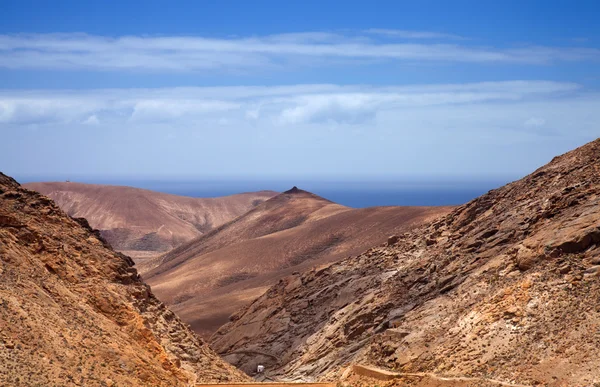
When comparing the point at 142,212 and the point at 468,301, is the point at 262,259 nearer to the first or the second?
the point at 468,301

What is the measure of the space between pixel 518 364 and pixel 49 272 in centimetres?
1391

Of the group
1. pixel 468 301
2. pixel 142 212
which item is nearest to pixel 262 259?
pixel 468 301

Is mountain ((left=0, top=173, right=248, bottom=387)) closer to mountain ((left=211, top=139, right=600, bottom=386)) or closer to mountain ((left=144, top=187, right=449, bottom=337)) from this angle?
mountain ((left=211, top=139, right=600, bottom=386))

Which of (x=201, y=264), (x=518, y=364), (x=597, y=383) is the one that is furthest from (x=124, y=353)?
(x=201, y=264)

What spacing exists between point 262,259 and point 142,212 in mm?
67625

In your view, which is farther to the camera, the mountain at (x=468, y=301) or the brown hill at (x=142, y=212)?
the brown hill at (x=142, y=212)

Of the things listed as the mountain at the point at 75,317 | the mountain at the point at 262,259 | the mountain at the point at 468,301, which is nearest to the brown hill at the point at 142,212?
the mountain at the point at 262,259

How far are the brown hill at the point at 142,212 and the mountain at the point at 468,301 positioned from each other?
245 feet

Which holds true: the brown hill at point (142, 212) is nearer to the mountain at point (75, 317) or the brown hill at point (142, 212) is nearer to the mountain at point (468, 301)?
the mountain at point (468, 301)

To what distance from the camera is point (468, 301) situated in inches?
Answer: 1163

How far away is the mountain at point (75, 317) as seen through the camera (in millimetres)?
21547

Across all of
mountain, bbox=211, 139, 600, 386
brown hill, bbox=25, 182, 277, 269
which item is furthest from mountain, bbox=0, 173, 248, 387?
brown hill, bbox=25, 182, 277, 269

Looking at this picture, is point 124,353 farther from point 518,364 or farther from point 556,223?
point 556,223

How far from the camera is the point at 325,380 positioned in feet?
103
